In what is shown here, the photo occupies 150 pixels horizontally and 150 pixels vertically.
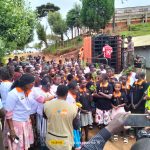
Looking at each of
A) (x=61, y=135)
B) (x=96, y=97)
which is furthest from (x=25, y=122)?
(x=96, y=97)

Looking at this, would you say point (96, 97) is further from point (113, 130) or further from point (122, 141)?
point (113, 130)

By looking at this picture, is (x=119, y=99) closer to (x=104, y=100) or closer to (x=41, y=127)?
(x=104, y=100)

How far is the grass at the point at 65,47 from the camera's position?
3189cm

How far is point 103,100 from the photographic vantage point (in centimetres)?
847

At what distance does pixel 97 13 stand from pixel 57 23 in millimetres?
4523

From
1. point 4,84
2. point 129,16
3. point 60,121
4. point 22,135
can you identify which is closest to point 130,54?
point 4,84

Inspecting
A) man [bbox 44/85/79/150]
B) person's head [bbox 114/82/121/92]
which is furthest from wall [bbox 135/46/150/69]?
man [bbox 44/85/79/150]

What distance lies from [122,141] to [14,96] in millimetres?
3605

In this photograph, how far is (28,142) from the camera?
600 cm

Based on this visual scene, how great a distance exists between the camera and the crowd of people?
4805mm

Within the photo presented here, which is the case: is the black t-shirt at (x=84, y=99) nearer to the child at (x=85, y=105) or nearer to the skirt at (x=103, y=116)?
the child at (x=85, y=105)

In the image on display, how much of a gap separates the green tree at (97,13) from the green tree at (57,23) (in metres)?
3.12

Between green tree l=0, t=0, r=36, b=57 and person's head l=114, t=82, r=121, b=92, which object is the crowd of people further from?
Result: green tree l=0, t=0, r=36, b=57

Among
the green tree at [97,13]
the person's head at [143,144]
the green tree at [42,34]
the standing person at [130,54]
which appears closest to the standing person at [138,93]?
the person's head at [143,144]
